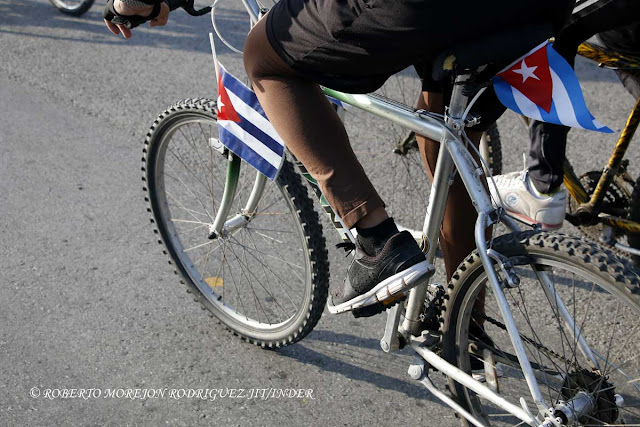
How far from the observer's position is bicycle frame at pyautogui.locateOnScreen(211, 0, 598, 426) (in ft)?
6.95

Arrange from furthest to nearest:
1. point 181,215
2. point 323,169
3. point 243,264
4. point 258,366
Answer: point 181,215
point 243,264
point 258,366
point 323,169

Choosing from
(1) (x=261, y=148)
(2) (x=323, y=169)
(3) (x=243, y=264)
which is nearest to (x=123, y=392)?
(3) (x=243, y=264)

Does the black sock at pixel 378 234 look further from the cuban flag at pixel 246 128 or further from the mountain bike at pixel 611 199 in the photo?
the mountain bike at pixel 611 199

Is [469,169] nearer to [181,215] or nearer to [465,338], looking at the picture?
[465,338]

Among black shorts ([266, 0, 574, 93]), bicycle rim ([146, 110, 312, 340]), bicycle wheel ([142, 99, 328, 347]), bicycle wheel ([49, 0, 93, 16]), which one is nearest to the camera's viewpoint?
black shorts ([266, 0, 574, 93])

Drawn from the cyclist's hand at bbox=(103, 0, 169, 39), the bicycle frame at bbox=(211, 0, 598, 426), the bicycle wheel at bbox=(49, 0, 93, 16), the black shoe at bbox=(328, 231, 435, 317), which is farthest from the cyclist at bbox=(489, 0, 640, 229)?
the bicycle wheel at bbox=(49, 0, 93, 16)

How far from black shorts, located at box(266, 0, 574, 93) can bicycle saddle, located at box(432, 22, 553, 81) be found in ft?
0.05

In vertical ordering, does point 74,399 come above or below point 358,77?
below

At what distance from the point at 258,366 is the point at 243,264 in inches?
21.2

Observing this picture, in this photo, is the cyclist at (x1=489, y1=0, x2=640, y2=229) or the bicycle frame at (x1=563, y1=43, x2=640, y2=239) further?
the bicycle frame at (x1=563, y1=43, x2=640, y2=239)

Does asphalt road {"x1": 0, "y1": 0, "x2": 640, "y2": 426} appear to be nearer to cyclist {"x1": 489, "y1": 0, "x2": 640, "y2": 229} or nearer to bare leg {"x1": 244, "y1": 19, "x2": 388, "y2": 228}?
cyclist {"x1": 489, "y1": 0, "x2": 640, "y2": 229}

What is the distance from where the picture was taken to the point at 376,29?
1936 mm

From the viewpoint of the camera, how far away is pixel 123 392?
288 cm

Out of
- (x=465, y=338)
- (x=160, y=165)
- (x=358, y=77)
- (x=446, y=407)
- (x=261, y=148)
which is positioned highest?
(x=358, y=77)
